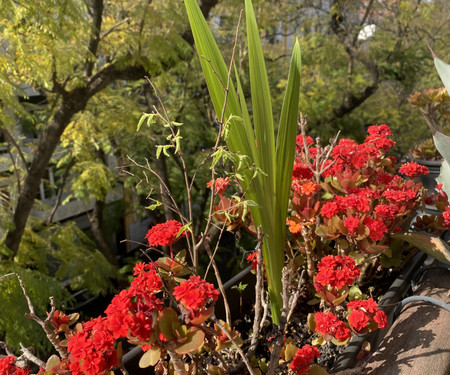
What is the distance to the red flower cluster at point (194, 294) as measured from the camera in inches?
25.6

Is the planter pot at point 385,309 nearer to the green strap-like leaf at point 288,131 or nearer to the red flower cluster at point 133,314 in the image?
the green strap-like leaf at point 288,131

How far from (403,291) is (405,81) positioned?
7.07 metres

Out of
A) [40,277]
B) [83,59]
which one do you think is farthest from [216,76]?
[40,277]

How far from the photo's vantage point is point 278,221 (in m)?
0.92

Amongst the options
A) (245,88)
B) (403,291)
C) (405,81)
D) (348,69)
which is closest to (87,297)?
(245,88)

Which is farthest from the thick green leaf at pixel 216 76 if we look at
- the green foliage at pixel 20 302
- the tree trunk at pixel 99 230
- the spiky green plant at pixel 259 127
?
the tree trunk at pixel 99 230

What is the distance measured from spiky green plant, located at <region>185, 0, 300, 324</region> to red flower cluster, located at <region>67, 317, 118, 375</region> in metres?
0.33

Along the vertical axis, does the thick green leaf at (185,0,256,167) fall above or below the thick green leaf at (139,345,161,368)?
above

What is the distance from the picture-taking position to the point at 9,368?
0.68 m

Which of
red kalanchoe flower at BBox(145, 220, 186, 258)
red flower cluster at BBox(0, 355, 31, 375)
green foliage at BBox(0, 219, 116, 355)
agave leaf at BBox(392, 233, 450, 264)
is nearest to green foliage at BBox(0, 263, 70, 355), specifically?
green foliage at BBox(0, 219, 116, 355)

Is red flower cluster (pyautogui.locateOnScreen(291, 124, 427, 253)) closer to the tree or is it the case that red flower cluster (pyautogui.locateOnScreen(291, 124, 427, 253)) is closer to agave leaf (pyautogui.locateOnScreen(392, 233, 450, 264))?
agave leaf (pyautogui.locateOnScreen(392, 233, 450, 264))

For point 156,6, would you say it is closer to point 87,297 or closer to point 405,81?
point 405,81

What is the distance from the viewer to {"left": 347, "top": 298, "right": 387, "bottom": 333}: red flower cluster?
0.84 meters

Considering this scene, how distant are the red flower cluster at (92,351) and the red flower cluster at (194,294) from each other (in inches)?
4.7
